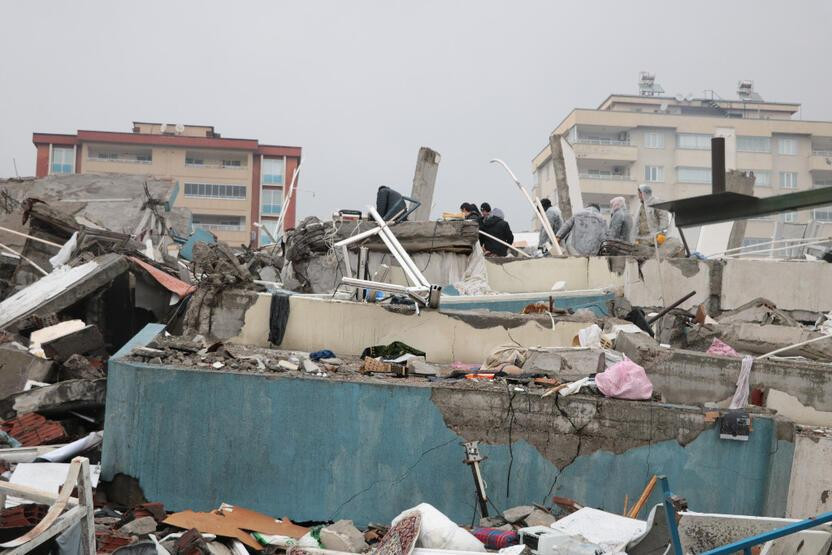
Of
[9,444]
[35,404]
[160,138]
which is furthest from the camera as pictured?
[160,138]

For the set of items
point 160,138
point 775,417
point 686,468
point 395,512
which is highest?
point 160,138

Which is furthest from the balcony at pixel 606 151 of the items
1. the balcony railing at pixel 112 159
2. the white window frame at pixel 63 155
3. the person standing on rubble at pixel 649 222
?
the person standing on rubble at pixel 649 222

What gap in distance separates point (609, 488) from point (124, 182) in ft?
47.7

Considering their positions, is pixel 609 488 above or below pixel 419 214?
below

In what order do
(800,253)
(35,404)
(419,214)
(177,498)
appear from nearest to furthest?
1. (177,498)
2. (35,404)
3. (419,214)
4. (800,253)

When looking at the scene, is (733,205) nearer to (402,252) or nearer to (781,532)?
(781,532)

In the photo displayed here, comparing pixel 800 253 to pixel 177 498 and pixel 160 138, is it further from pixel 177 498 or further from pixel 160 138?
pixel 160 138

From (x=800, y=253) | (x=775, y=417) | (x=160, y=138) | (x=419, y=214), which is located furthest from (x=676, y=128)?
(x=775, y=417)

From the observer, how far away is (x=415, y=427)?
301 inches

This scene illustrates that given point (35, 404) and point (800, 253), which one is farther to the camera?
point (800, 253)

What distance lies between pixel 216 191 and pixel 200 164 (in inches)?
80.5

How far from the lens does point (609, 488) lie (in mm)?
7750

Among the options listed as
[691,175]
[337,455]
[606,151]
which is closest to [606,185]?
[606,151]

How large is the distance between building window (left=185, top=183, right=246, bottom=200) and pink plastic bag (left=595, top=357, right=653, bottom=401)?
5165 centimetres
